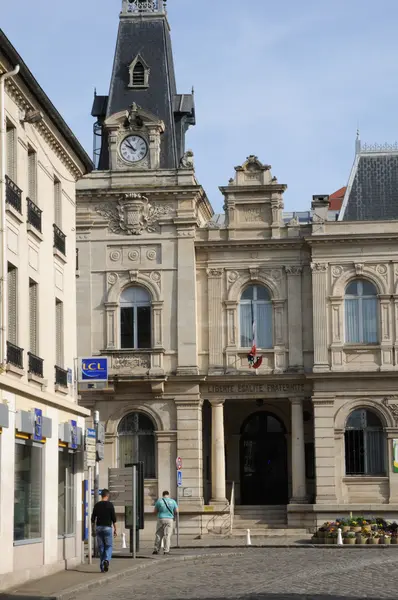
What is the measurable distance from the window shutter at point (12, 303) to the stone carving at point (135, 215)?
82.1ft

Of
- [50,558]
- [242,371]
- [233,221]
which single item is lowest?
[50,558]

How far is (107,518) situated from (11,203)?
8.01m

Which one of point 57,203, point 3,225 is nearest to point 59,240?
point 57,203

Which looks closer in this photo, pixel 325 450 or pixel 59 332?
pixel 59 332

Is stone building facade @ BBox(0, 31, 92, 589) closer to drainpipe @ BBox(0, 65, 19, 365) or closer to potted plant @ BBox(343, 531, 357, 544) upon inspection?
drainpipe @ BBox(0, 65, 19, 365)

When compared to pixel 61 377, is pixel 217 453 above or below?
below

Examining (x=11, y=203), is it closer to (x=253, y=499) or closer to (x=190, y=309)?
(x=190, y=309)

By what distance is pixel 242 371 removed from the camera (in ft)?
171

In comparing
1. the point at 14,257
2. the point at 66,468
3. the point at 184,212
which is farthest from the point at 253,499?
the point at 14,257

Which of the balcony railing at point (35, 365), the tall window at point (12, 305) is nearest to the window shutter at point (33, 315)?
the balcony railing at point (35, 365)

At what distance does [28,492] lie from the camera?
91.7 feet

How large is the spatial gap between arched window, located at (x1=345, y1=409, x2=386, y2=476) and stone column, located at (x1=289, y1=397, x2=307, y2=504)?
1.73 metres

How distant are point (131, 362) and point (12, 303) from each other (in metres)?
24.3

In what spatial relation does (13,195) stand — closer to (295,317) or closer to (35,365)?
(35,365)
